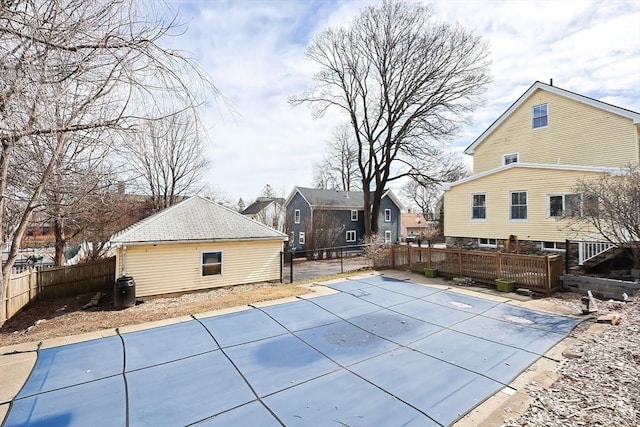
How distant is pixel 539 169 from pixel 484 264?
5.44m

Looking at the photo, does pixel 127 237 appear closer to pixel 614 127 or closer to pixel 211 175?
pixel 211 175

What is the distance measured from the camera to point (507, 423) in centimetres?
322

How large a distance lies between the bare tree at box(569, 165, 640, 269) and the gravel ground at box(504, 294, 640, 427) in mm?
3889

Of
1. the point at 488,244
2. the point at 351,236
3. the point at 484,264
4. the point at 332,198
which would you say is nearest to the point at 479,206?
the point at 488,244

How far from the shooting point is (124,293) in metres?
9.38

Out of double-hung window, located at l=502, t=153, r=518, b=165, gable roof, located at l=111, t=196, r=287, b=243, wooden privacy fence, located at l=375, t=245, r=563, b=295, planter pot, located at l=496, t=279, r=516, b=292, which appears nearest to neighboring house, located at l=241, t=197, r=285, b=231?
gable roof, located at l=111, t=196, r=287, b=243

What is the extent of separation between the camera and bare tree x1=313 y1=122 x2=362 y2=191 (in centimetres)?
3069

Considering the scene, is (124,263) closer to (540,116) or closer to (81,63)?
(81,63)

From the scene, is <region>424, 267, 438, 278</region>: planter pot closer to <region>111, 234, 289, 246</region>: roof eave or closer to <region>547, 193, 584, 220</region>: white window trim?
<region>547, 193, 584, 220</region>: white window trim

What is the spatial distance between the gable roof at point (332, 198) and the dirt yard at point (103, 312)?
15.1 m

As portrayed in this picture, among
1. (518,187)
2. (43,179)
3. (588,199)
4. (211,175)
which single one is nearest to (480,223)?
(518,187)

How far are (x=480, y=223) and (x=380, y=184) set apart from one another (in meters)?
8.77

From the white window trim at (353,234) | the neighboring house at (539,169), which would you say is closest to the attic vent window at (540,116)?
the neighboring house at (539,169)

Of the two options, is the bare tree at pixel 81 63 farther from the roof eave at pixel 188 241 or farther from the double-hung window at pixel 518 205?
the double-hung window at pixel 518 205
